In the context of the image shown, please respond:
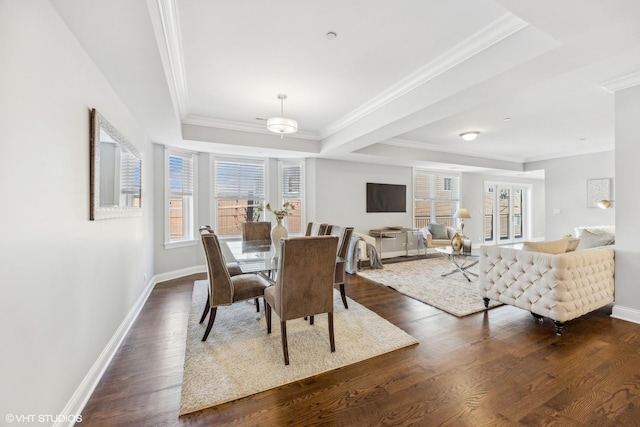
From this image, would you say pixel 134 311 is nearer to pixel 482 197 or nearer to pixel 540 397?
pixel 540 397

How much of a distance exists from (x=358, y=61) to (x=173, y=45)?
1.63m

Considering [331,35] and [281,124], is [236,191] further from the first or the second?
[331,35]

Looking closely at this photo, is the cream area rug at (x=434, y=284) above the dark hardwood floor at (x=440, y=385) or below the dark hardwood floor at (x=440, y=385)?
above

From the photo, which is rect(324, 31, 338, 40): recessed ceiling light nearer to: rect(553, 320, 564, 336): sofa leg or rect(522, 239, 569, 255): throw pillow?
rect(522, 239, 569, 255): throw pillow

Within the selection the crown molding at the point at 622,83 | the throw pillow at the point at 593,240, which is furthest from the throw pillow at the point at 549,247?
the crown molding at the point at 622,83

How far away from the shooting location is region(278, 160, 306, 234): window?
5.76 metres

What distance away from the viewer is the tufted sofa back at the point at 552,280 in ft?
8.38

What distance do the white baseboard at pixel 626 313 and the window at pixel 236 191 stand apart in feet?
17.3

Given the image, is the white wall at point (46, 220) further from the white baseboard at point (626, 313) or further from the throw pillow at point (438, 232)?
the throw pillow at point (438, 232)

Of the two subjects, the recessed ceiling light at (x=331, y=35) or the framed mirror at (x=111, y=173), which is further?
the recessed ceiling light at (x=331, y=35)

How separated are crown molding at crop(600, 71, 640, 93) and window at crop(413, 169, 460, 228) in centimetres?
430

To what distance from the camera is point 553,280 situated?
2.56 metres

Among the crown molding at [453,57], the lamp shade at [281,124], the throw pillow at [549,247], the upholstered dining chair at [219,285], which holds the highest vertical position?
the crown molding at [453,57]

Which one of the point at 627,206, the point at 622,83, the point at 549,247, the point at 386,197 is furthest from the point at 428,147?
the point at 549,247
